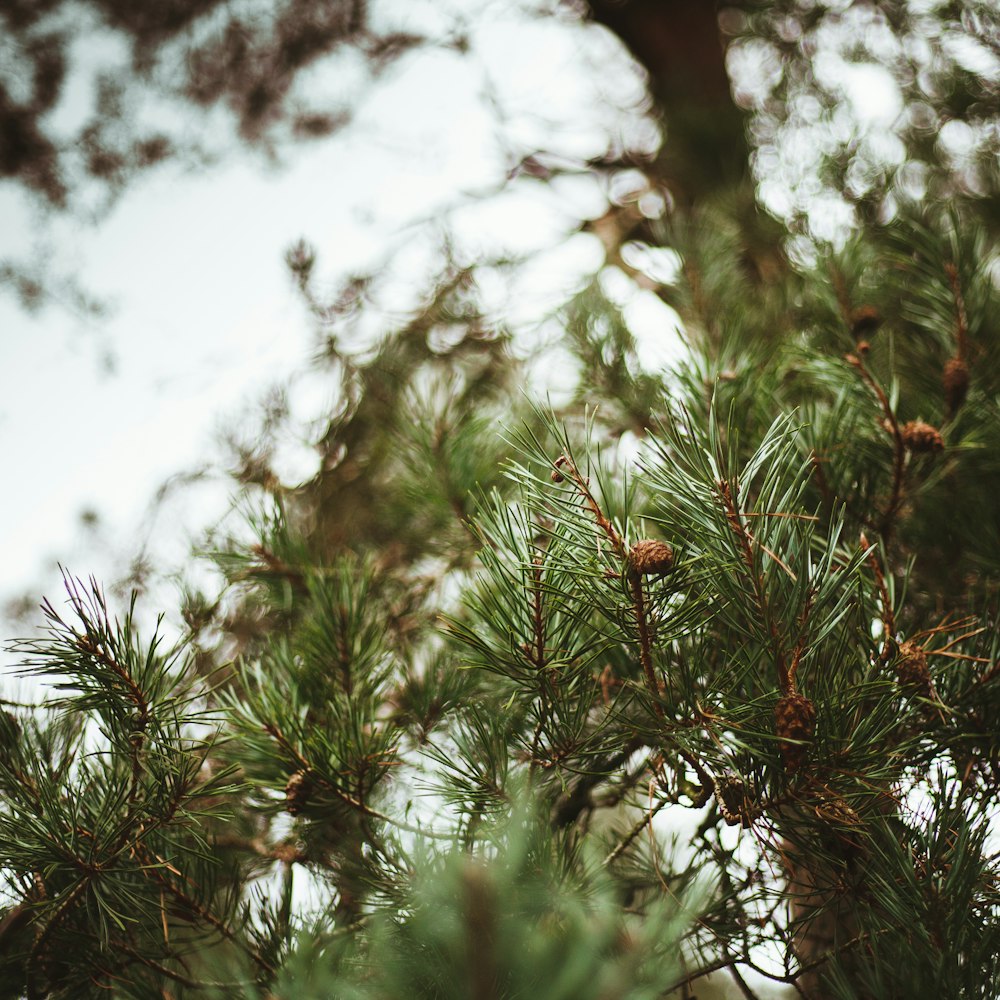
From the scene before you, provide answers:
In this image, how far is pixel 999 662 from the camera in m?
0.44

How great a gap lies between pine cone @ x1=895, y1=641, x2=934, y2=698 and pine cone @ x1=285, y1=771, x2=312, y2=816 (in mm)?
391

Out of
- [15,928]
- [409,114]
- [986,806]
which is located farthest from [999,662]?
[409,114]

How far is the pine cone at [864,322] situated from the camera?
2.12ft

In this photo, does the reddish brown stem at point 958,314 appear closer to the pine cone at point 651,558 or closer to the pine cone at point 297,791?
the pine cone at point 651,558

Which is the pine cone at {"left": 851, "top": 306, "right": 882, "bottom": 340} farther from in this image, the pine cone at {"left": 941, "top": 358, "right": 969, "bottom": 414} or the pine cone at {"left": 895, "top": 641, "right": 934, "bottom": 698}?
the pine cone at {"left": 895, "top": 641, "right": 934, "bottom": 698}

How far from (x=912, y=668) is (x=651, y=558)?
0.17m

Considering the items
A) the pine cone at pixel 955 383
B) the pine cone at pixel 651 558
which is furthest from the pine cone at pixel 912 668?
the pine cone at pixel 955 383

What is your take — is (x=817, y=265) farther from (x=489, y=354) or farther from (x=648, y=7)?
(x=648, y=7)

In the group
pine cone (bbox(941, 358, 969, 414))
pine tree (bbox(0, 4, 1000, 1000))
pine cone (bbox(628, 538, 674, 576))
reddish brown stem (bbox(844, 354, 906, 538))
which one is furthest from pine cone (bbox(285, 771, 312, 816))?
pine cone (bbox(941, 358, 969, 414))

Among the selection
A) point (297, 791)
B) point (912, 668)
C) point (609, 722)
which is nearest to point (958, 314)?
point (912, 668)

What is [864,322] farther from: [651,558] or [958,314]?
Answer: [651,558]

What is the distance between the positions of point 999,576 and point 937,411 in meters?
0.14

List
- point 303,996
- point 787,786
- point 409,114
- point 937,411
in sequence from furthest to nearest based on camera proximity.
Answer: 1. point 409,114
2. point 937,411
3. point 787,786
4. point 303,996

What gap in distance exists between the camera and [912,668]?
39 cm
